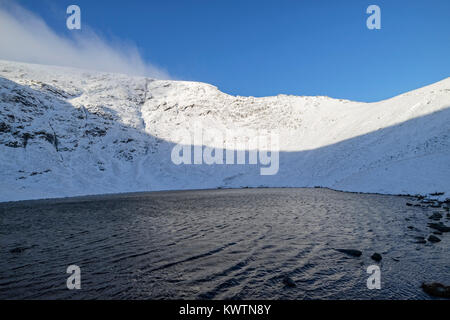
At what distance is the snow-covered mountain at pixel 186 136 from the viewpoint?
33.6 m

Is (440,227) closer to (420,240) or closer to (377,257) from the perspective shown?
(420,240)

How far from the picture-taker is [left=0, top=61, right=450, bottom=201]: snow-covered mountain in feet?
110

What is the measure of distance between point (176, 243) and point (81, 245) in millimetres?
4320

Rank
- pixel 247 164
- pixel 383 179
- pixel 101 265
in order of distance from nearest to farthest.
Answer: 1. pixel 101 265
2. pixel 383 179
3. pixel 247 164

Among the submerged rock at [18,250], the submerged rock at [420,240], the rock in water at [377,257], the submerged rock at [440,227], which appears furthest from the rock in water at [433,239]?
the submerged rock at [18,250]

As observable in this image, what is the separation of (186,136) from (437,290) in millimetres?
65840

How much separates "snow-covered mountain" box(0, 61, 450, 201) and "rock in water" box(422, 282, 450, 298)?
68.9 ft

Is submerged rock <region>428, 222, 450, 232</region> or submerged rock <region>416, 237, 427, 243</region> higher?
submerged rock <region>428, 222, 450, 232</region>

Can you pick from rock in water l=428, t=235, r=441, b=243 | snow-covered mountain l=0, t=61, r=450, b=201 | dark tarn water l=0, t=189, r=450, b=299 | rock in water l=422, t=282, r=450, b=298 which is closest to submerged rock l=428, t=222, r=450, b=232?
dark tarn water l=0, t=189, r=450, b=299

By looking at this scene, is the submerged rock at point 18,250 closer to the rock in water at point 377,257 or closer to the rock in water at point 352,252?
the rock in water at point 352,252

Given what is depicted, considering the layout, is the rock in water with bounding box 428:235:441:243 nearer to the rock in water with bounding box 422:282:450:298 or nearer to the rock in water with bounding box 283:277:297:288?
the rock in water with bounding box 422:282:450:298
